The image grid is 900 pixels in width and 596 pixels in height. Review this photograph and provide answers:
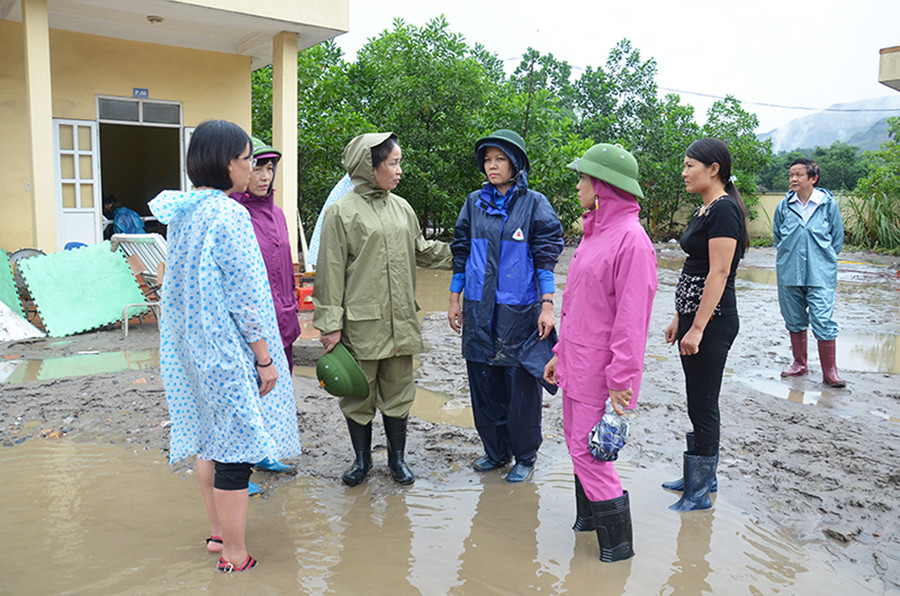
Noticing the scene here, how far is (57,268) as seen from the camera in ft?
23.7

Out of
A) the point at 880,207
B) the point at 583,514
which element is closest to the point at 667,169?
the point at 880,207

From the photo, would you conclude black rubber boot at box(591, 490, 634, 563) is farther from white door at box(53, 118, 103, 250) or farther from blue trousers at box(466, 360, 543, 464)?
white door at box(53, 118, 103, 250)

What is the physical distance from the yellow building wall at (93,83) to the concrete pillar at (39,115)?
130 millimetres

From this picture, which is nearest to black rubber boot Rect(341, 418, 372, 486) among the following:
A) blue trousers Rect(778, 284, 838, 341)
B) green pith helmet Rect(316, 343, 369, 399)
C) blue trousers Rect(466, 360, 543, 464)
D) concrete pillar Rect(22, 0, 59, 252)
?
green pith helmet Rect(316, 343, 369, 399)

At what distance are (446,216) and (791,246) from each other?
31.0ft

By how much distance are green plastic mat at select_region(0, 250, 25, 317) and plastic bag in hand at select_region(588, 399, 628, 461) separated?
22.2ft

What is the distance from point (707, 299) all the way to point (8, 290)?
712cm

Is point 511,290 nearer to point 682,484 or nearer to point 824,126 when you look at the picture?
point 682,484

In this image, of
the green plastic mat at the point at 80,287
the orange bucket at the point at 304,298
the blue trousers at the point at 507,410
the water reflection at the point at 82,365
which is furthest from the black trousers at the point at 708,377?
the green plastic mat at the point at 80,287

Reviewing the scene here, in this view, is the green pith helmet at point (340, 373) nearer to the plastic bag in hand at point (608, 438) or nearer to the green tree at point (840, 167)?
the plastic bag in hand at point (608, 438)

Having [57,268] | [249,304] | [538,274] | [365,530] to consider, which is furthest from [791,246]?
[57,268]

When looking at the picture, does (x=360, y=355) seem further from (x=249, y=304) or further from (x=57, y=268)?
(x=57, y=268)

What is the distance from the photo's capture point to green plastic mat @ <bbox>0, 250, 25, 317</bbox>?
7160 millimetres

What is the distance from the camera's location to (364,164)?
363cm
